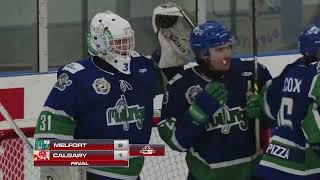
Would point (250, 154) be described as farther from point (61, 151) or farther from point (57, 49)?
point (57, 49)

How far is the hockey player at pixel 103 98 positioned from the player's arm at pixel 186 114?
0.07 metres

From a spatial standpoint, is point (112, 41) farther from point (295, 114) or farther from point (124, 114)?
point (295, 114)

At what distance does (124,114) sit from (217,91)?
0.29 metres

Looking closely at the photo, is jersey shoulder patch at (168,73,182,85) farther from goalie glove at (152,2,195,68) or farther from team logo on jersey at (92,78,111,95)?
team logo on jersey at (92,78,111,95)

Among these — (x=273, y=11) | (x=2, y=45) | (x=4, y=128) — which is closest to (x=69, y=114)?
(x=4, y=128)

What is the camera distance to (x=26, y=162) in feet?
10.2

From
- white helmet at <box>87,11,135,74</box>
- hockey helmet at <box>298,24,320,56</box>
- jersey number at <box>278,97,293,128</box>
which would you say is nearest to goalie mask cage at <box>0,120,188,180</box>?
white helmet at <box>87,11,135,74</box>

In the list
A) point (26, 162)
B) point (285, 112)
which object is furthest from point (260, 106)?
point (26, 162)

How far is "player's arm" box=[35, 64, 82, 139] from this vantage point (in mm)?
2566

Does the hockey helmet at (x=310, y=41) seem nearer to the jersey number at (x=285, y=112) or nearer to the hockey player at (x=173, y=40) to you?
the jersey number at (x=285, y=112)

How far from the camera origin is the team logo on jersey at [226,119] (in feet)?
8.77
